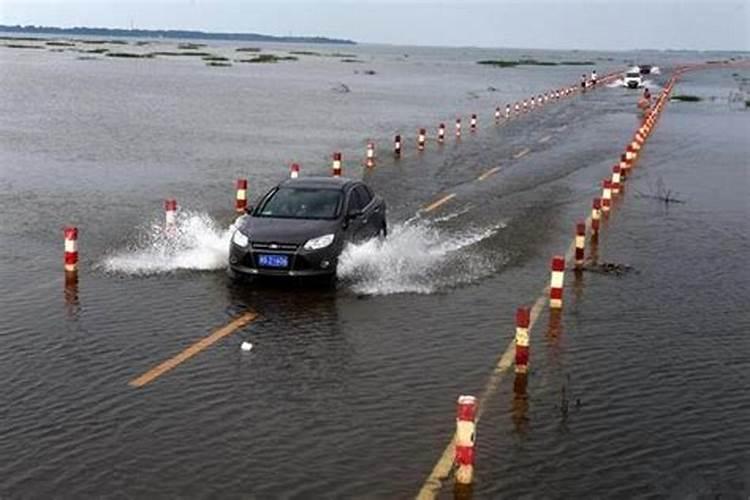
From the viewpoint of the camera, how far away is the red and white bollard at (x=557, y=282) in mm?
13344

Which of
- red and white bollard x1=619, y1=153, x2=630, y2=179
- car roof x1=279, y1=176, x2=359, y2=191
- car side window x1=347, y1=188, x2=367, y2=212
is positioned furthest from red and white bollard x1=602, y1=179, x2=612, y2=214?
car roof x1=279, y1=176, x2=359, y2=191

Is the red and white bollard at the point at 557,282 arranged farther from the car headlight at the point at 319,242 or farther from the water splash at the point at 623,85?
the water splash at the point at 623,85

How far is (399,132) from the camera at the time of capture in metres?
44.0

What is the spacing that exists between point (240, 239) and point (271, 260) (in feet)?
2.05

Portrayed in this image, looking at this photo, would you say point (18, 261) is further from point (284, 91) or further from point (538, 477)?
point (284, 91)

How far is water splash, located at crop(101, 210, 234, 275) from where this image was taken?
16.1 metres

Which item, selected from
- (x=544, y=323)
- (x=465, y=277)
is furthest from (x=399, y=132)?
(x=544, y=323)

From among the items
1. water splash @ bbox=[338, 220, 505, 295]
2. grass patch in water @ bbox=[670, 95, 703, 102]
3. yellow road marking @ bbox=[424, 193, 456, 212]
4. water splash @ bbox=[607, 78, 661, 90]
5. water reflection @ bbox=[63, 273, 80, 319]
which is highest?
water splash @ bbox=[607, 78, 661, 90]

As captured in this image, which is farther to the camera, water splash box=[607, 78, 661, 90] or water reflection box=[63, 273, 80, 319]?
water splash box=[607, 78, 661, 90]

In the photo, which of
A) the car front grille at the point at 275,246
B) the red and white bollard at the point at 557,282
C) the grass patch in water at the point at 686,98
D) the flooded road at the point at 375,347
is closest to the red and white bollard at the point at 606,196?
the flooded road at the point at 375,347

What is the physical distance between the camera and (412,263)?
17000 millimetres

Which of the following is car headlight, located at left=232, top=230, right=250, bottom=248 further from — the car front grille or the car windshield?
the car windshield

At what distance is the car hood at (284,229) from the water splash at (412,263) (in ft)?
1.80

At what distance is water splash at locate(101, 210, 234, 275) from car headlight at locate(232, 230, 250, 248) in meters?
0.73
